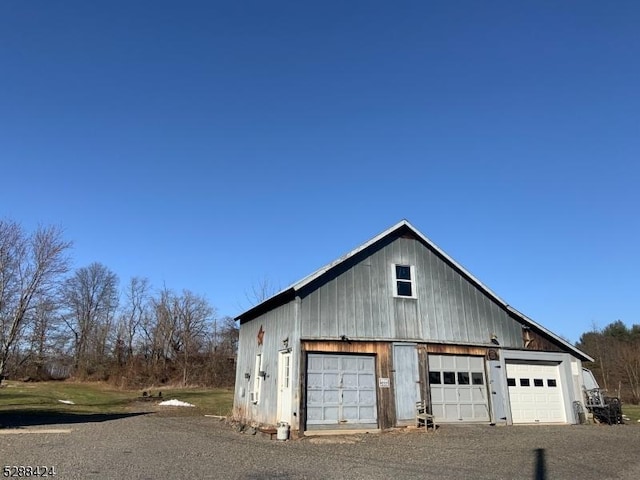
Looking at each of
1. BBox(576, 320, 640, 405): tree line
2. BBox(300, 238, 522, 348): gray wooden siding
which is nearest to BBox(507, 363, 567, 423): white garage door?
BBox(300, 238, 522, 348): gray wooden siding

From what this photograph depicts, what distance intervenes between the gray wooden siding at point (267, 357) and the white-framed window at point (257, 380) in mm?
223

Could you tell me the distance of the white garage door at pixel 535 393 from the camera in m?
18.0

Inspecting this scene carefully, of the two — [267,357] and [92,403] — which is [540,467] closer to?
[267,357]

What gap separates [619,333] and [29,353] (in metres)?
65.9

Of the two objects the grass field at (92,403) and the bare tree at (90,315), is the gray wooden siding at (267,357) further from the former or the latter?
the bare tree at (90,315)

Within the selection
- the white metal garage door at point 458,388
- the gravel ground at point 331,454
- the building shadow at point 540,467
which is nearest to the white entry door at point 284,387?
the gravel ground at point 331,454

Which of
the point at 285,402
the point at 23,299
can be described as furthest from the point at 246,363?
the point at 23,299

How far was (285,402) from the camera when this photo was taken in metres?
14.9

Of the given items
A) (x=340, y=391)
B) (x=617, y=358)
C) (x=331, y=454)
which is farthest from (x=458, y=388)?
(x=617, y=358)

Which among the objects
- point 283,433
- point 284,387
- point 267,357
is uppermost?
point 267,357

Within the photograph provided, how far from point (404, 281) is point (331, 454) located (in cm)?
793

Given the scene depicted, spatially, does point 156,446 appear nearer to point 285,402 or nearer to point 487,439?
point 285,402

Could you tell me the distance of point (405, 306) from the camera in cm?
1698

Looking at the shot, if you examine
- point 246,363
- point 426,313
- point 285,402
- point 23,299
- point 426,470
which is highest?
point 23,299
